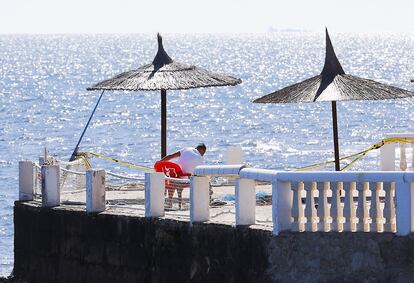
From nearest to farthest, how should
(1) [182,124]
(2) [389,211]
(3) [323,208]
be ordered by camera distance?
(2) [389,211]
(3) [323,208]
(1) [182,124]

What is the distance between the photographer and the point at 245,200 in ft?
62.1

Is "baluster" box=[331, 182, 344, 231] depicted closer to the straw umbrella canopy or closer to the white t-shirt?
the straw umbrella canopy

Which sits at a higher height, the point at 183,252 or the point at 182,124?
the point at 182,124

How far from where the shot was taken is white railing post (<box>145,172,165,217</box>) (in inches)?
795

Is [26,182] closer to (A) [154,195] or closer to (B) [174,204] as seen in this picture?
(B) [174,204]

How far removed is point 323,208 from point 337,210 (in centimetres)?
18

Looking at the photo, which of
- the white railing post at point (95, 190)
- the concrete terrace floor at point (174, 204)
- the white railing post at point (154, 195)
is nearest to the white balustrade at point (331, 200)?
the concrete terrace floor at point (174, 204)

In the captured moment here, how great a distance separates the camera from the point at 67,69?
136 metres

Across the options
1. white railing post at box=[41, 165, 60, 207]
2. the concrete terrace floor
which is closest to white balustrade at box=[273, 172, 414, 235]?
the concrete terrace floor

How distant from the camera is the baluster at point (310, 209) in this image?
18031mm

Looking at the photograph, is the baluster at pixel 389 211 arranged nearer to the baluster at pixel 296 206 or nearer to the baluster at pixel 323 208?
the baluster at pixel 323 208

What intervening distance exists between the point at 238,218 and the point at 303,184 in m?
1.22

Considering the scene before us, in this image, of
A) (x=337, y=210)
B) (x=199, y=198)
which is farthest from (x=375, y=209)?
(x=199, y=198)

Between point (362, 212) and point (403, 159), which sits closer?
point (362, 212)
